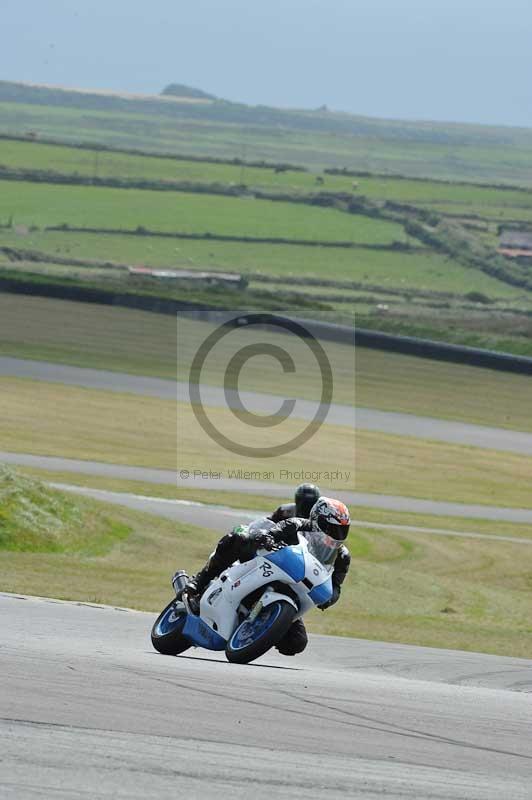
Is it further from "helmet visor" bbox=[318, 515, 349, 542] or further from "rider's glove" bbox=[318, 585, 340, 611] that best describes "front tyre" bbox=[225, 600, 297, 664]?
"helmet visor" bbox=[318, 515, 349, 542]

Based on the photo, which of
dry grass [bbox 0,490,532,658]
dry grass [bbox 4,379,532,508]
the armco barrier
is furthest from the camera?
the armco barrier

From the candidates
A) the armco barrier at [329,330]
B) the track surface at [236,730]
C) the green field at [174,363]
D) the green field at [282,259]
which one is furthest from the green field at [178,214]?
the track surface at [236,730]

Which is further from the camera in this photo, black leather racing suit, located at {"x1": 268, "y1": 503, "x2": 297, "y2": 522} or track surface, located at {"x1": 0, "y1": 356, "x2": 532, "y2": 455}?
track surface, located at {"x1": 0, "y1": 356, "x2": 532, "y2": 455}

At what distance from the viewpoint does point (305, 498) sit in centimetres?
1199

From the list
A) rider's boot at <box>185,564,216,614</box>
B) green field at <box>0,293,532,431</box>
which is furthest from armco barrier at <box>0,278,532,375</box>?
rider's boot at <box>185,564,216,614</box>

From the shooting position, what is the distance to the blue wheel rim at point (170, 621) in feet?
39.3

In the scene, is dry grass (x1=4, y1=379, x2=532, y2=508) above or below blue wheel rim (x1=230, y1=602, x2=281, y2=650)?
below

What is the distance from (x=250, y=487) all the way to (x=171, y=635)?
25091 mm

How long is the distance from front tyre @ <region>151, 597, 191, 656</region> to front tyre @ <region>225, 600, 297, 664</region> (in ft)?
2.52

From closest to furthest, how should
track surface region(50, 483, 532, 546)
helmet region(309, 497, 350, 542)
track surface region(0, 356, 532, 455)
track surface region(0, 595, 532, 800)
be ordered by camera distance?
track surface region(0, 595, 532, 800)
helmet region(309, 497, 350, 542)
track surface region(50, 483, 532, 546)
track surface region(0, 356, 532, 455)

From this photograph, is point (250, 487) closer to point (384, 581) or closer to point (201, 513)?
point (201, 513)

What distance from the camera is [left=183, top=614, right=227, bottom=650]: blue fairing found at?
37.8 ft

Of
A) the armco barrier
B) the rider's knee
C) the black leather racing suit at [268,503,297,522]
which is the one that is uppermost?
the black leather racing suit at [268,503,297,522]

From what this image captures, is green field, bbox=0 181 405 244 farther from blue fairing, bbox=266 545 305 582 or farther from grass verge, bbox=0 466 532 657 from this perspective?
blue fairing, bbox=266 545 305 582
